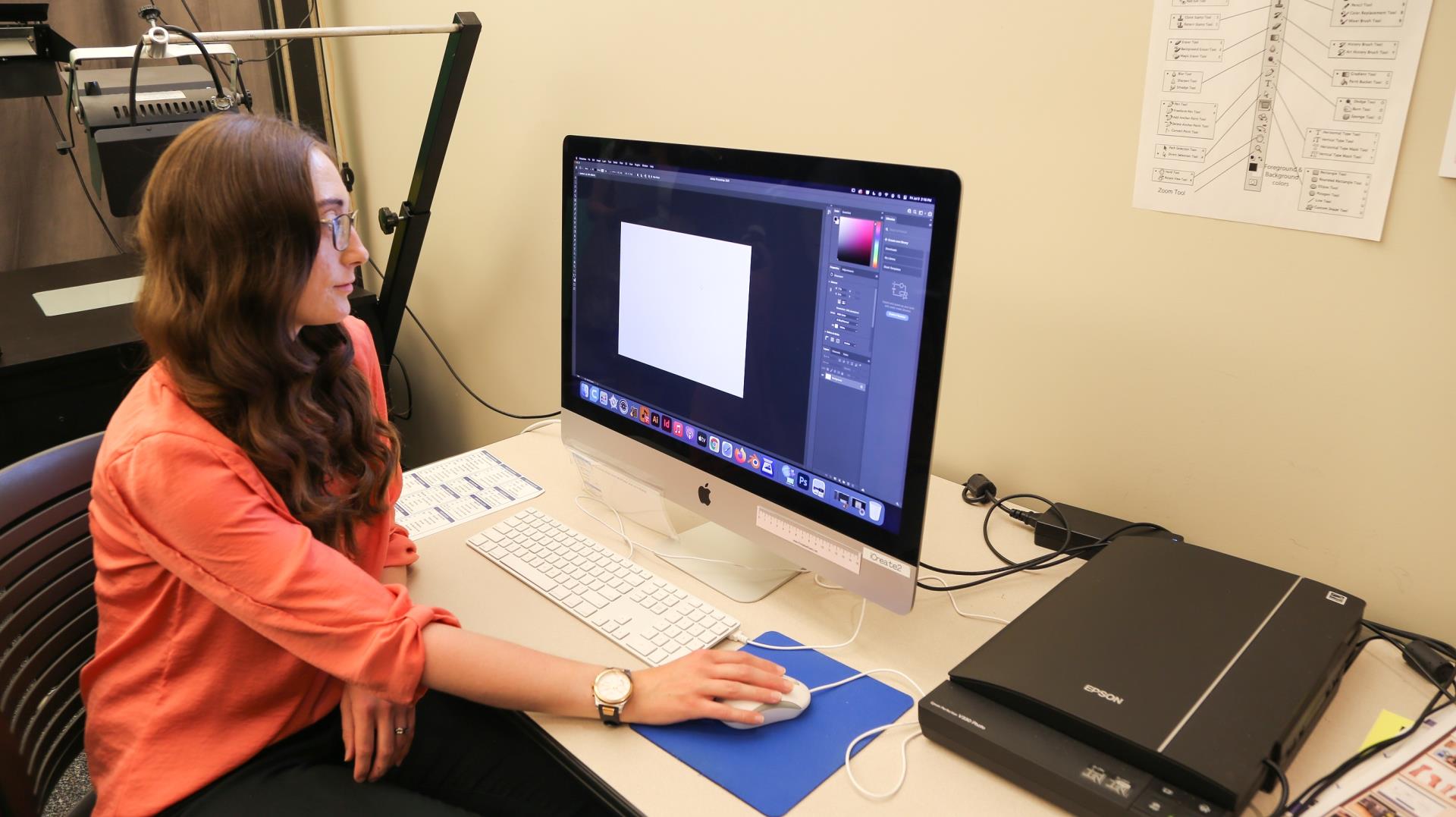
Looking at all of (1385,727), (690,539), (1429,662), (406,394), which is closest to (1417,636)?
(1429,662)

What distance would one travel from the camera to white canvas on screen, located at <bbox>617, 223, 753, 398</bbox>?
106 cm

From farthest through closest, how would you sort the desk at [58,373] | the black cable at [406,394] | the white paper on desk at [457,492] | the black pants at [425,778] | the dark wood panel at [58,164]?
1. the black cable at [406,394]
2. the dark wood panel at [58,164]
3. the desk at [58,373]
4. the white paper on desk at [457,492]
5. the black pants at [425,778]

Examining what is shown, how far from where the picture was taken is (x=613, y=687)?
3.01 feet

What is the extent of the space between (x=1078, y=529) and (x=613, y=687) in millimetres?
621

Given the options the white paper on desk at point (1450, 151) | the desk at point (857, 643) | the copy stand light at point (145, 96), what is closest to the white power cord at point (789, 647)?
the desk at point (857, 643)

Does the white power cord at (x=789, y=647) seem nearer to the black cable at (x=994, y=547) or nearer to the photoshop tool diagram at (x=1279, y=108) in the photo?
the black cable at (x=994, y=547)

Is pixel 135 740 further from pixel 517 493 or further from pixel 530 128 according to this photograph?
pixel 530 128

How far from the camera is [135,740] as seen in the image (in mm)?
978

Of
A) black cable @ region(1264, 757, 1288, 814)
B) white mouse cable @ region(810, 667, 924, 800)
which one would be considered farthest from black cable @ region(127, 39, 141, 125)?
black cable @ region(1264, 757, 1288, 814)

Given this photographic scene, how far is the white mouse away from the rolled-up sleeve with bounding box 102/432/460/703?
32 centimetres

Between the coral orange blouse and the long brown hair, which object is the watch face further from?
the long brown hair

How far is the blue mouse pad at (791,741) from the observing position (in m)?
0.83

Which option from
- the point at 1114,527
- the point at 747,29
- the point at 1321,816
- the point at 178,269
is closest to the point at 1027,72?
the point at 747,29

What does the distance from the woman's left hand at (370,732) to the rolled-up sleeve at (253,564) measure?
0.08 m
